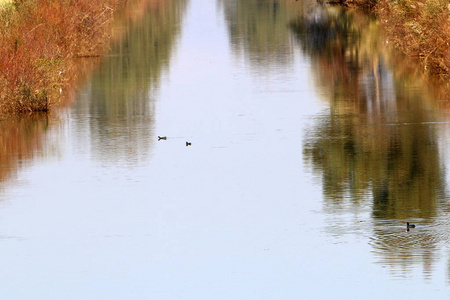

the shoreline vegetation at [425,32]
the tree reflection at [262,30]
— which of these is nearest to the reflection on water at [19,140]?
the shoreline vegetation at [425,32]

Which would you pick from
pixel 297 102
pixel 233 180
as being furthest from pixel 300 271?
pixel 297 102

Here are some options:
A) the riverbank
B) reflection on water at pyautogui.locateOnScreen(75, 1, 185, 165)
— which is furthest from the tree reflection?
the riverbank

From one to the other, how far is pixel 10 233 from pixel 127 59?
23866 mm

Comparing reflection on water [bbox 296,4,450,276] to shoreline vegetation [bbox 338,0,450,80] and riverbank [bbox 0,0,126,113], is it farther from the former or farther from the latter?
riverbank [bbox 0,0,126,113]

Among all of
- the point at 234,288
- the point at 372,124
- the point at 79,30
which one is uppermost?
the point at 79,30

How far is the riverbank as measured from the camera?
83.0ft

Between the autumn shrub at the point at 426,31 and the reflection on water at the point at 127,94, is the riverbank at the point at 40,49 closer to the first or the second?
the reflection on water at the point at 127,94

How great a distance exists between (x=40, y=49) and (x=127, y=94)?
2.93 metres

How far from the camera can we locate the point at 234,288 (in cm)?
1208

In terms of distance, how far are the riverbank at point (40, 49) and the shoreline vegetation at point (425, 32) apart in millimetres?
9791

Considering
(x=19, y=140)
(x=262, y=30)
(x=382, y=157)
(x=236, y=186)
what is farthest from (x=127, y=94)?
(x=262, y=30)

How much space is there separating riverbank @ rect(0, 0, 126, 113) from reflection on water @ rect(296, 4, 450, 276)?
6.61 metres

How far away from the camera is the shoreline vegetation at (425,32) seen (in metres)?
29.9

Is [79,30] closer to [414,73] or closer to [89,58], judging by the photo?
[89,58]
